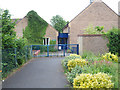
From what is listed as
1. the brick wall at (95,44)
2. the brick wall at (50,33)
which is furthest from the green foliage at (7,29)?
the brick wall at (50,33)

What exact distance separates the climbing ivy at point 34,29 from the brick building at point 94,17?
5006 millimetres

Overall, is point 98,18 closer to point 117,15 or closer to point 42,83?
point 117,15

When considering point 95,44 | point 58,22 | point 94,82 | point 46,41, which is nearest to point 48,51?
point 95,44

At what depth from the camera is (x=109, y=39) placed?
9953 mm

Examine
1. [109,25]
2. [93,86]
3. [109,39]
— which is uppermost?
[109,25]

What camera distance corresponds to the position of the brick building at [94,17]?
17938 mm

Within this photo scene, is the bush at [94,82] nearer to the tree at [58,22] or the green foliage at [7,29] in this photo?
the green foliage at [7,29]

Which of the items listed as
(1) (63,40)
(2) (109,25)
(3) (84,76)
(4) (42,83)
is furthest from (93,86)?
(1) (63,40)

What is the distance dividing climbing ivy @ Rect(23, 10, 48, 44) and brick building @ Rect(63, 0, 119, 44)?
501 centimetres

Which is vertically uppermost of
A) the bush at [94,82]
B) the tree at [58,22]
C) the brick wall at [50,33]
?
the tree at [58,22]

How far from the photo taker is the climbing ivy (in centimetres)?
1869

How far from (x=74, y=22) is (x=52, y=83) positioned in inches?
585

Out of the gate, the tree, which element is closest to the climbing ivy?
the gate

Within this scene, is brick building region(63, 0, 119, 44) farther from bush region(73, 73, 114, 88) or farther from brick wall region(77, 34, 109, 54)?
bush region(73, 73, 114, 88)
